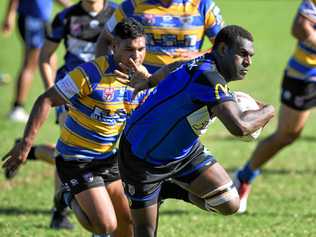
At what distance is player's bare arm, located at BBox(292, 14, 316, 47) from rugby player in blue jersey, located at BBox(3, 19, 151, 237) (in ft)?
7.12

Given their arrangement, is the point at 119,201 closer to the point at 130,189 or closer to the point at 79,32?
the point at 130,189

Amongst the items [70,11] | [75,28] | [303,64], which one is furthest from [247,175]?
[70,11]

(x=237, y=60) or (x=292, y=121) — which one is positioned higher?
(x=237, y=60)

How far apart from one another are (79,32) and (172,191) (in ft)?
7.93

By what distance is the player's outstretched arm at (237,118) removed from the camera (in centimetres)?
575

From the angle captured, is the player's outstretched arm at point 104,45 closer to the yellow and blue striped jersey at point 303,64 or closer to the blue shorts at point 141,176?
the blue shorts at point 141,176

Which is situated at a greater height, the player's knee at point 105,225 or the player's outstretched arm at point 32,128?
the player's outstretched arm at point 32,128

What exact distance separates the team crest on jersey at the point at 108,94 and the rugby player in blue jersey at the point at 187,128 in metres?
0.25

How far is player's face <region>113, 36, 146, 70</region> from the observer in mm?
6538

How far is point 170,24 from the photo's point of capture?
25.9 feet

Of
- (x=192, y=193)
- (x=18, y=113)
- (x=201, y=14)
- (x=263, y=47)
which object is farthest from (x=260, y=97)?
(x=192, y=193)

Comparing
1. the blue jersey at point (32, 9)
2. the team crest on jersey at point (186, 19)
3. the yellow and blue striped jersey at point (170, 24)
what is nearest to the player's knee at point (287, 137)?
the yellow and blue striped jersey at point (170, 24)

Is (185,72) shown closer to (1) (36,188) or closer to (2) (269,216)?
(2) (269,216)

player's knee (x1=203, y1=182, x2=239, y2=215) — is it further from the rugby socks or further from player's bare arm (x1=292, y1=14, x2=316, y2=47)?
the rugby socks
